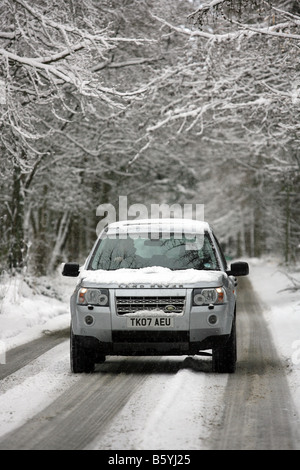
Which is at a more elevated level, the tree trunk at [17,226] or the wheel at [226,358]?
the tree trunk at [17,226]

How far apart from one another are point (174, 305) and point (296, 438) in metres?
3.03

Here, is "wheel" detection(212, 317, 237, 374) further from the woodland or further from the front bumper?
the woodland

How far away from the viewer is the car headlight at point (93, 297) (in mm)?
8742

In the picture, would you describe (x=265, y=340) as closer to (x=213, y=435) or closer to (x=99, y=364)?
(x=99, y=364)

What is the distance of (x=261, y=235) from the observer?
6312cm

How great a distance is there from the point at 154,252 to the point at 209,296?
122 centimetres

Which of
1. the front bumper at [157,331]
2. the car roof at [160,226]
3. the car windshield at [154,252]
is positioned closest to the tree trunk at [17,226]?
the car roof at [160,226]

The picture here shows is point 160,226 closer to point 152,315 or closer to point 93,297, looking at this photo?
point 93,297

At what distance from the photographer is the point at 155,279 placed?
872 cm

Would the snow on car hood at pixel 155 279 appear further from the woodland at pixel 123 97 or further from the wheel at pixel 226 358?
the woodland at pixel 123 97

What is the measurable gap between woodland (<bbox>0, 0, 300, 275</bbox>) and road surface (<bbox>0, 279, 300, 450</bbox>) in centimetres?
496

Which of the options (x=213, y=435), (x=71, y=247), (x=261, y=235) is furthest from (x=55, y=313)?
(x=261, y=235)

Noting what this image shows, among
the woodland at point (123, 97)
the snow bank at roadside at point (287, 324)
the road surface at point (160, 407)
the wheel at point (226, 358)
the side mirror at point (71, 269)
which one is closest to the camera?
the road surface at point (160, 407)

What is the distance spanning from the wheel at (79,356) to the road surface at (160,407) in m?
0.16
